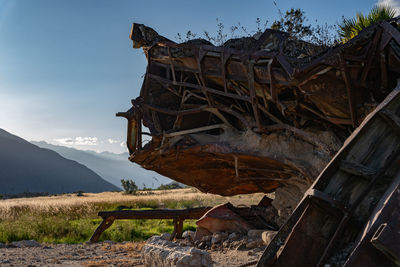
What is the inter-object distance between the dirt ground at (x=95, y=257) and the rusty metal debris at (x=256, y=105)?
7.14ft

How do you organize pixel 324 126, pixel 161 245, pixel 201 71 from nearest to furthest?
1. pixel 161 245
2. pixel 324 126
3. pixel 201 71

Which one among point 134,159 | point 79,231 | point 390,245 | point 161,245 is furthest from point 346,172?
point 79,231

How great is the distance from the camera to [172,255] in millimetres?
5230

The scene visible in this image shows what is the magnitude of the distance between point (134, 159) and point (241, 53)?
4332mm

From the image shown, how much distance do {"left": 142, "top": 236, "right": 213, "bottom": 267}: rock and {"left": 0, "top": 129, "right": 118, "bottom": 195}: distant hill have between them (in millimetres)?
117261

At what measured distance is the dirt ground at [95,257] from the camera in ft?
24.3

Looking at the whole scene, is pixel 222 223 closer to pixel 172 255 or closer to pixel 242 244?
pixel 242 244

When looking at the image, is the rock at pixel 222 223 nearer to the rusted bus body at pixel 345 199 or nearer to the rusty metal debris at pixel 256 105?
the rusty metal debris at pixel 256 105

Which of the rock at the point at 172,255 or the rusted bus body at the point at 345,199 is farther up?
the rusted bus body at the point at 345,199

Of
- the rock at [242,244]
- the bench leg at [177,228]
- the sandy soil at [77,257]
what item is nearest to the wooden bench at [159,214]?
the bench leg at [177,228]

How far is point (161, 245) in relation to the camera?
6.04 m

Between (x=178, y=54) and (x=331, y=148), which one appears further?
(x=178, y=54)

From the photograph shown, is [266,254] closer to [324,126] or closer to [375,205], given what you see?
[375,205]

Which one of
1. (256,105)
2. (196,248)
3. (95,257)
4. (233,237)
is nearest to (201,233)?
(233,237)
